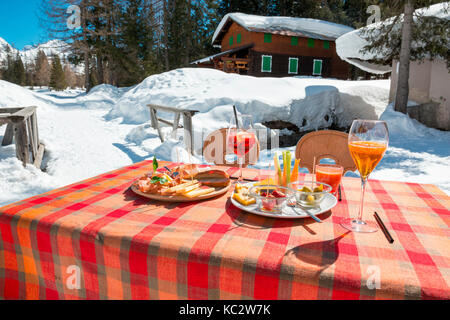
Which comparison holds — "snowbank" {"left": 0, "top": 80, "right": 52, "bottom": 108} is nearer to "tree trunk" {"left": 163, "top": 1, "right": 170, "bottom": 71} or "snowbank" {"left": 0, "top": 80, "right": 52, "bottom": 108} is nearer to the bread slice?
the bread slice

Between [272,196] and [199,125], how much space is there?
7051 mm

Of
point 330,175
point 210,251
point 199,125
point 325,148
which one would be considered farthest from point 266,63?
point 210,251

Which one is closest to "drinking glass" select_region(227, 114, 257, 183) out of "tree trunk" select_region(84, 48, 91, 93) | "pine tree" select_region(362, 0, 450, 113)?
"pine tree" select_region(362, 0, 450, 113)

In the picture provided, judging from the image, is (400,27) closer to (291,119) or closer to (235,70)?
(291,119)

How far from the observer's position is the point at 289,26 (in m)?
22.5

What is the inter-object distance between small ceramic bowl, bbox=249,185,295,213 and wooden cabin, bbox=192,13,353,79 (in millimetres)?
20839

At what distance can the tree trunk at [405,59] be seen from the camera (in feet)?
30.7

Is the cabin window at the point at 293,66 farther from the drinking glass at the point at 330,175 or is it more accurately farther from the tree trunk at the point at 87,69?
the drinking glass at the point at 330,175

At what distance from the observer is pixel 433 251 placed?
0.94 metres

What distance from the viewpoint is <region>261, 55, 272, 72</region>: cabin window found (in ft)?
73.5

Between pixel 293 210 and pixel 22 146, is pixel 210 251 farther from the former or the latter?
pixel 22 146
